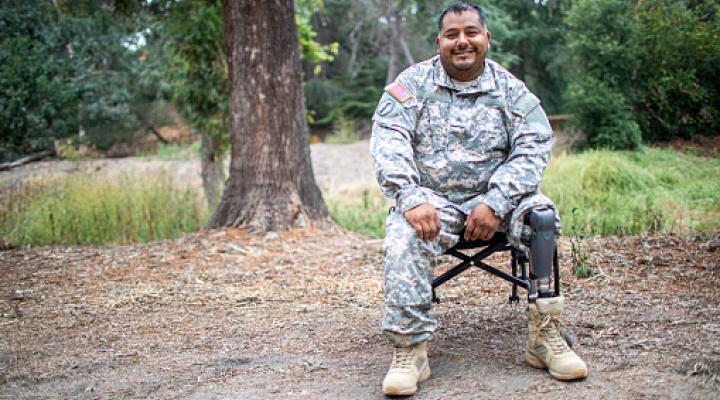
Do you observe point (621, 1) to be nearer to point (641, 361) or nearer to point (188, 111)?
point (188, 111)

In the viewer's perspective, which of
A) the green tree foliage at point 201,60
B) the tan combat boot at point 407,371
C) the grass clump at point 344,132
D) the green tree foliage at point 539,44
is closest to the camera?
the tan combat boot at point 407,371

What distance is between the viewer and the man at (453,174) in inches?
110

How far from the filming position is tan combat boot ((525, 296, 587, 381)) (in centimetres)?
273

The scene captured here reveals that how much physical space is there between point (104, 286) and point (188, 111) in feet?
19.0

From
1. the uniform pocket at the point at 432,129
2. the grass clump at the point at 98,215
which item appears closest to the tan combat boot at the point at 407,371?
the uniform pocket at the point at 432,129

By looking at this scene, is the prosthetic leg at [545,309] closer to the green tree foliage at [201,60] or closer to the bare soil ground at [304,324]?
the bare soil ground at [304,324]

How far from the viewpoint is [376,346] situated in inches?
136

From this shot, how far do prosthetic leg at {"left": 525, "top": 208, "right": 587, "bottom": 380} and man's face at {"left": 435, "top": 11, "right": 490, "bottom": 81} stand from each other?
776mm

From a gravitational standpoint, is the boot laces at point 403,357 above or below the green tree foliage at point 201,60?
below

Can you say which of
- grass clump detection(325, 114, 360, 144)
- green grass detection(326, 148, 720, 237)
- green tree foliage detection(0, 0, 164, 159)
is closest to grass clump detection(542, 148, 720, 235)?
green grass detection(326, 148, 720, 237)

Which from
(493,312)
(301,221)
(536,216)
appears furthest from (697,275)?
(301,221)

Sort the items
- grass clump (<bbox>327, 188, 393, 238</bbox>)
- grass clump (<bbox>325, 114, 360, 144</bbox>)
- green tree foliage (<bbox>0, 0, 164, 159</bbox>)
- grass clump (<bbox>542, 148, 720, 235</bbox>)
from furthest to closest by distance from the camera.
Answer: grass clump (<bbox>325, 114, 360, 144</bbox>), green tree foliage (<bbox>0, 0, 164, 159</bbox>), grass clump (<bbox>327, 188, 393, 238</bbox>), grass clump (<bbox>542, 148, 720, 235</bbox>)

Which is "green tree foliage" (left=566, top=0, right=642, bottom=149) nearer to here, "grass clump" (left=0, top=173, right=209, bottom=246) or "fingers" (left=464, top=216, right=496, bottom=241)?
"grass clump" (left=0, top=173, right=209, bottom=246)

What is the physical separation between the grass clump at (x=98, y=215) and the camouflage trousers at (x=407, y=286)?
4781 millimetres
